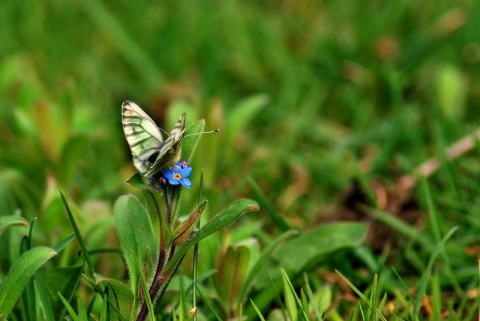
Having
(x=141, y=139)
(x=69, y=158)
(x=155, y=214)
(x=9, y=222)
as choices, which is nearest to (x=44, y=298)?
(x=9, y=222)

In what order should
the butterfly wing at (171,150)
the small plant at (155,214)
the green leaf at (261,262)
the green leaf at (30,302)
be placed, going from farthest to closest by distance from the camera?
1. the green leaf at (261,262)
2. the green leaf at (30,302)
3. the small plant at (155,214)
4. the butterfly wing at (171,150)

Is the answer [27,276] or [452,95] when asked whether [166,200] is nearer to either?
[27,276]

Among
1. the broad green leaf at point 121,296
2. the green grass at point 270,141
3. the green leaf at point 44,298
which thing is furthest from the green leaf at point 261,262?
the green leaf at point 44,298

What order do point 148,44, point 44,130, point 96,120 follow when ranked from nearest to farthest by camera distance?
point 44,130, point 96,120, point 148,44

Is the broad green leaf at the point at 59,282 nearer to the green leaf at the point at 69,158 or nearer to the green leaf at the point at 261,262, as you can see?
the green leaf at the point at 261,262

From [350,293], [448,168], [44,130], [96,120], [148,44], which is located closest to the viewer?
[350,293]

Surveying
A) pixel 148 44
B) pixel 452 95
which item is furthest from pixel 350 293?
pixel 148 44

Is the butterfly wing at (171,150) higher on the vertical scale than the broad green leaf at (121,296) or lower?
higher
